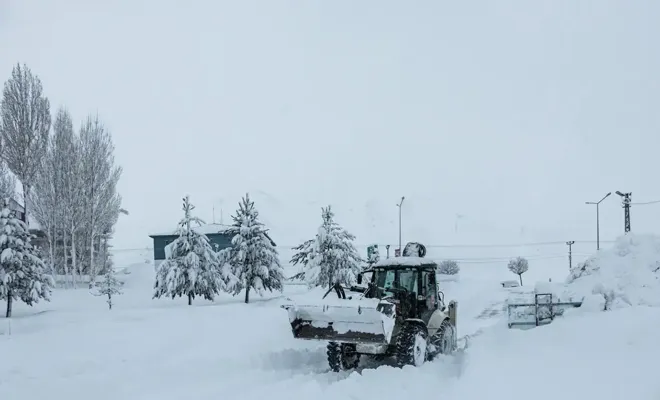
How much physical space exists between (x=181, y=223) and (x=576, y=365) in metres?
26.4

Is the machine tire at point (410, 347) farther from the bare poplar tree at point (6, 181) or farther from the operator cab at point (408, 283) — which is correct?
the bare poplar tree at point (6, 181)

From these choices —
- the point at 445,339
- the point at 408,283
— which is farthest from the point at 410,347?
the point at 445,339

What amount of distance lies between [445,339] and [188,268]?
22536 millimetres

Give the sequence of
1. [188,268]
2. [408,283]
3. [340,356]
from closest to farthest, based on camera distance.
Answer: [340,356]
[408,283]
[188,268]

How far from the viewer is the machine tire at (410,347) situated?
1045 centimetres

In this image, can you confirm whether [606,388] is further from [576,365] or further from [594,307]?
[594,307]

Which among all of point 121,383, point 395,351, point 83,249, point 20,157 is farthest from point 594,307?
point 83,249

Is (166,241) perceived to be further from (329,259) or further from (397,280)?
(397,280)

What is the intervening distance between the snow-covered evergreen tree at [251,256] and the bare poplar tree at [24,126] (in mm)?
19466

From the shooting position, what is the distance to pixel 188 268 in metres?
31.9

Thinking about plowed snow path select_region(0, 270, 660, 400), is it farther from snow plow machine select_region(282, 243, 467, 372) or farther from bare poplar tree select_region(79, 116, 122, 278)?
bare poplar tree select_region(79, 116, 122, 278)

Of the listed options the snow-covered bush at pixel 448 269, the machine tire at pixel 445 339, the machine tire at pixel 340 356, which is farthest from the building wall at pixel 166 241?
the machine tire at pixel 340 356

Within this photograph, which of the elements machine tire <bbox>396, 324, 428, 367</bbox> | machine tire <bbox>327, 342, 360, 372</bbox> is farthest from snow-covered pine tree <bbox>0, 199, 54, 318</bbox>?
machine tire <bbox>396, 324, 428, 367</bbox>

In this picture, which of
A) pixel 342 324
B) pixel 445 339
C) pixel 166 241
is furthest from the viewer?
pixel 166 241
